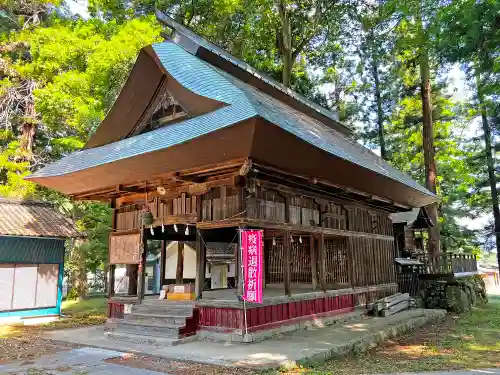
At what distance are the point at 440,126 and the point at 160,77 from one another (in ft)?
77.6

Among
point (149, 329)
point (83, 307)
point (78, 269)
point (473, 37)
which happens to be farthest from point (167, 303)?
point (78, 269)

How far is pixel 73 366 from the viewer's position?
6.91 metres

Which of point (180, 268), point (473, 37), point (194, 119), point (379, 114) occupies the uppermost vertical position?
point (379, 114)

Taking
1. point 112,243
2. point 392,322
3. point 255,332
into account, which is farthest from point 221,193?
point 392,322

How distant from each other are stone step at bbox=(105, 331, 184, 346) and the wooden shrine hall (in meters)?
0.56

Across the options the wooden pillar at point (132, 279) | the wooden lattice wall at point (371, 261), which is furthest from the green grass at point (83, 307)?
the wooden lattice wall at point (371, 261)

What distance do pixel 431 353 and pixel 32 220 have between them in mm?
13972

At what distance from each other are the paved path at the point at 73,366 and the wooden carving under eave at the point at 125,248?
295 cm

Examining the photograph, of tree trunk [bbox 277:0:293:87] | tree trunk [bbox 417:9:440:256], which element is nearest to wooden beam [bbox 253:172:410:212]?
tree trunk [bbox 417:9:440:256]

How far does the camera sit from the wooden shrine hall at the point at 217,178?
7.78 metres

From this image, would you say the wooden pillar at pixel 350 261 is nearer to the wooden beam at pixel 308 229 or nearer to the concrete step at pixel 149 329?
the wooden beam at pixel 308 229

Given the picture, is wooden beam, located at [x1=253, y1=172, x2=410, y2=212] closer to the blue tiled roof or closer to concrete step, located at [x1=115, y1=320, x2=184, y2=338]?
the blue tiled roof

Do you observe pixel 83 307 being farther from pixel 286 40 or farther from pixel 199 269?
pixel 286 40

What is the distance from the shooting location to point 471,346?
9.04m
